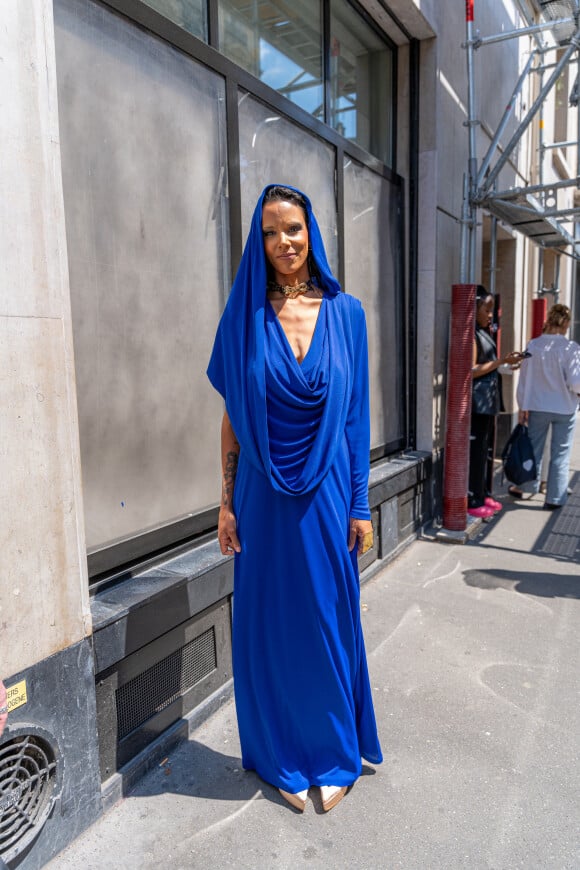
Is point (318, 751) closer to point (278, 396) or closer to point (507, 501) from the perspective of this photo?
point (278, 396)

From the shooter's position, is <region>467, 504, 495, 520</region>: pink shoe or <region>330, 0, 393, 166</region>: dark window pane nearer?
<region>330, 0, 393, 166</region>: dark window pane

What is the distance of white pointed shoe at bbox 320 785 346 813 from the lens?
2.36 m

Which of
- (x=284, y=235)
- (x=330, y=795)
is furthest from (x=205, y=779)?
(x=284, y=235)

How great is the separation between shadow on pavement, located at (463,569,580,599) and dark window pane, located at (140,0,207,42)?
374 cm

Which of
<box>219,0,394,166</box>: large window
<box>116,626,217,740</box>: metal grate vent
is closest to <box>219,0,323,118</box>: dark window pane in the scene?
<box>219,0,394,166</box>: large window

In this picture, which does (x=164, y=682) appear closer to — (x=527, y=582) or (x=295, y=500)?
(x=295, y=500)

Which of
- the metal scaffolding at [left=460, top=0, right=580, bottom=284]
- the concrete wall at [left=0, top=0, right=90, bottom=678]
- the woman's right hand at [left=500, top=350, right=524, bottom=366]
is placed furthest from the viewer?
the woman's right hand at [left=500, top=350, right=524, bottom=366]

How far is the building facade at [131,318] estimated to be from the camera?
192 cm

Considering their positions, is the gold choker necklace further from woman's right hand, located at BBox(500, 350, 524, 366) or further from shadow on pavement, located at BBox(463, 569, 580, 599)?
woman's right hand, located at BBox(500, 350, 524, 366)

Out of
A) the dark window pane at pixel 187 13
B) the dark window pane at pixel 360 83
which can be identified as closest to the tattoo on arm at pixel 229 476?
the dark window pane at pixel 187 13

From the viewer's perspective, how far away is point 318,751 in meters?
2.42

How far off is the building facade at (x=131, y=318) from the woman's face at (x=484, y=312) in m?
1.23

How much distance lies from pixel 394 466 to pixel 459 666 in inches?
81.7

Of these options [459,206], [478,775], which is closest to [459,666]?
[478,775]
